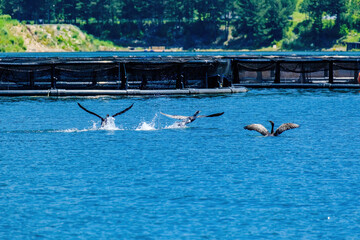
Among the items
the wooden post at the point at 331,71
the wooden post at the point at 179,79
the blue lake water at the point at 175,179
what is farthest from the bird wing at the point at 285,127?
the wooden post at the point at 331,71

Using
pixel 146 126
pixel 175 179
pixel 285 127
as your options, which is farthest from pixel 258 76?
pixel 175 179

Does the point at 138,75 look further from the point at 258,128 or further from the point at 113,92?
the point at 258,128

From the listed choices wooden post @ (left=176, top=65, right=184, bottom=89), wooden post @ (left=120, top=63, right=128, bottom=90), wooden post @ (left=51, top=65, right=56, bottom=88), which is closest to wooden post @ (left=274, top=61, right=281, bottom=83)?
wooden post @ (left=176, top=65, right=184, bottom=89)

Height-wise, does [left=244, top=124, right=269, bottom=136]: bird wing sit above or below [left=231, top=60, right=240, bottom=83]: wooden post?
above

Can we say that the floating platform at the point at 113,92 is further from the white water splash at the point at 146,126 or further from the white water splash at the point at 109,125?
the white water splash at the point at 109,125

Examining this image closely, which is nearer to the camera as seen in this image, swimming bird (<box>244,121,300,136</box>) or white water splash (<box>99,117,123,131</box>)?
swimming bird (<box>244,121,300,136</box>)

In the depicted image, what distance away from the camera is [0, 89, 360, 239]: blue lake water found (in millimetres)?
20750

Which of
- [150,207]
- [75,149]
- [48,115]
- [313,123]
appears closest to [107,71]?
[48,115]

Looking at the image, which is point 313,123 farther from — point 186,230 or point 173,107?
point 186,230

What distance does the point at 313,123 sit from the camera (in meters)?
47.1

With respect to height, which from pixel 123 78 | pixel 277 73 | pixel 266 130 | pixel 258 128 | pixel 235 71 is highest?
pixel 258 128

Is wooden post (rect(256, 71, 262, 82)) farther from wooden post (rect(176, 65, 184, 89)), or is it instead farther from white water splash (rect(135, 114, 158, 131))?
white water splash (rect(135, 114, 158, 131))

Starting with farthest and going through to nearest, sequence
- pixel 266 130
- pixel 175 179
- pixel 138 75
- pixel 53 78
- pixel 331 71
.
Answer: pixel 331 71 < pixel 138 75 < pixel 53 78 < pixel 266 130 < pixel 175 179

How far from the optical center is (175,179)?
27125 mm
